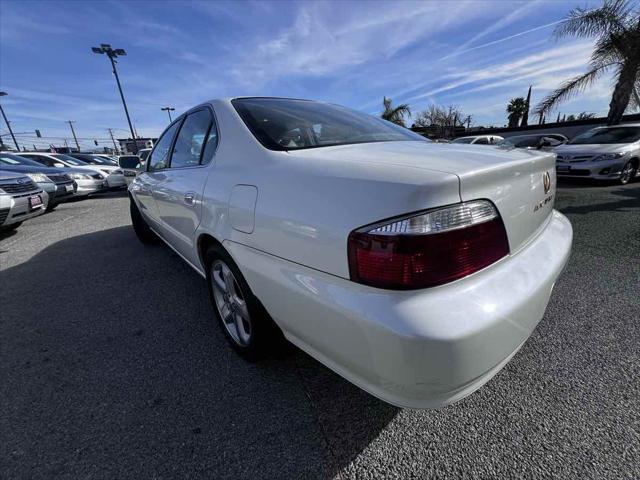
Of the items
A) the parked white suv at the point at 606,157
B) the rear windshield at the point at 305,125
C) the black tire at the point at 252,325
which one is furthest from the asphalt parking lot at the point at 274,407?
the parked white suv at the point at 606,157

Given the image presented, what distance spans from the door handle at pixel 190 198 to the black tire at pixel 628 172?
9.09 m

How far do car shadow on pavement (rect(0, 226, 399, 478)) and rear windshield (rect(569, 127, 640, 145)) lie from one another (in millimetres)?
9727

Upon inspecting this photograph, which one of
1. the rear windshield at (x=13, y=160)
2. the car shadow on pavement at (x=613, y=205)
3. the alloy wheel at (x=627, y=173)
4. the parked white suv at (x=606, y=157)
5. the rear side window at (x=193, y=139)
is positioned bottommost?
the car shadow on pavement at (x=613, y=205)

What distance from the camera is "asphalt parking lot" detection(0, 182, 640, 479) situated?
1334 millimetres

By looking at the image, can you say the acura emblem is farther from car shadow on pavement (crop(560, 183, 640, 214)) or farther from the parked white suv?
the parked white suv

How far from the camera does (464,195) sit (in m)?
1.04

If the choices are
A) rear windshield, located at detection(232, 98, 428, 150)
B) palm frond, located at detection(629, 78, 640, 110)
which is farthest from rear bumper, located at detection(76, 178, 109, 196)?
palm frond, located at detection(629, 78, 640, 110)

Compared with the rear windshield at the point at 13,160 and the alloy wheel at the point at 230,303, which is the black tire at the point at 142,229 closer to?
the alloy wheel at the point at 230,303

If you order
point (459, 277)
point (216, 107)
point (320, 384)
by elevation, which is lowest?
point (320, 384)

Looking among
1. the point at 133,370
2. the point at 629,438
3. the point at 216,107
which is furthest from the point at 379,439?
the point at 216,107

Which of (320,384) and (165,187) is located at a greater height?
(165,187)

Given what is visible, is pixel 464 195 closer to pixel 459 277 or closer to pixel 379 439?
pixel 459 277

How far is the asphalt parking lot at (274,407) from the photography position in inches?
52.5

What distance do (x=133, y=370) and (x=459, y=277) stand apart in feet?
6.53
